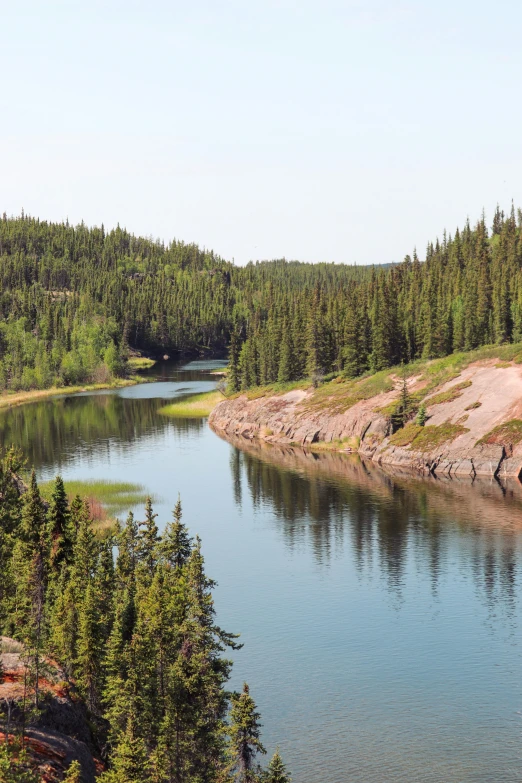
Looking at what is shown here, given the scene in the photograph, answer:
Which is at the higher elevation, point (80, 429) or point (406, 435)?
point (80, 429)

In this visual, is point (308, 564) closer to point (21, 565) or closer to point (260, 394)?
point (21, 565)

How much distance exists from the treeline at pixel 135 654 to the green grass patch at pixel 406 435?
7659cm

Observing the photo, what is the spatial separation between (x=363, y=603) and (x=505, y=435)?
187ft

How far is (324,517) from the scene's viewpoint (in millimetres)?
99688

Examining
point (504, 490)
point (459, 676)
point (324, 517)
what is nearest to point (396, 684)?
point (459, 676)

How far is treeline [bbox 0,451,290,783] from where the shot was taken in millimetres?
39156

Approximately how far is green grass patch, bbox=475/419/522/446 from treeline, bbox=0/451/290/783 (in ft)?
237

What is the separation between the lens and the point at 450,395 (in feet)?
452

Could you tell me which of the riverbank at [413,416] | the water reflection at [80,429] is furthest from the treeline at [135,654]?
the riverbank at [413,416]

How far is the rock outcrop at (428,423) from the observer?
12281cm

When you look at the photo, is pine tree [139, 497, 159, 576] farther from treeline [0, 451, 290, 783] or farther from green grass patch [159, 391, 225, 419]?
green grass patch [159, 391, 225, 419]

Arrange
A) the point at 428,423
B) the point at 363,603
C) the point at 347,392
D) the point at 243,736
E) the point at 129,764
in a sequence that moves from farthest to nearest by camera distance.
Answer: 1. the point at 347,392
2. the point at 428,423
3. the point at 363,603
4. the point at 243,736
5. the point at 129,764

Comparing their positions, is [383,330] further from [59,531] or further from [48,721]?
[48,721]

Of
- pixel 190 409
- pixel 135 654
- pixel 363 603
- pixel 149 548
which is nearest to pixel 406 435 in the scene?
pixel 363 603
